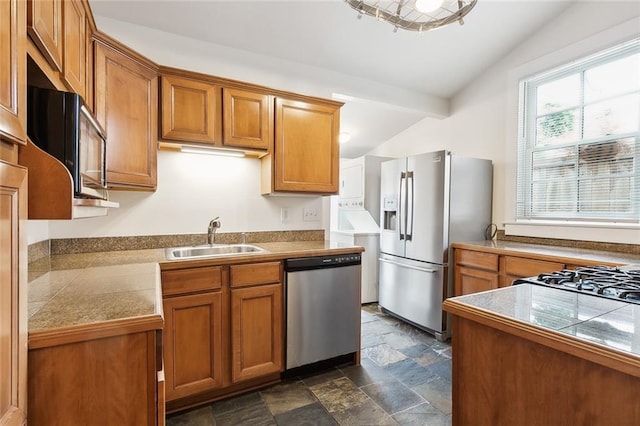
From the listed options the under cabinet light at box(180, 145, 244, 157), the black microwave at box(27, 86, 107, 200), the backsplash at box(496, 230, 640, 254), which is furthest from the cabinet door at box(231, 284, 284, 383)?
the backsplash at box(496, 230, 640, 254)

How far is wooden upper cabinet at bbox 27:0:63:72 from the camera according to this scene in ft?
3.13

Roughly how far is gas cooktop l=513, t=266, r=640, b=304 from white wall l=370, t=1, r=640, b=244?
1384 mm

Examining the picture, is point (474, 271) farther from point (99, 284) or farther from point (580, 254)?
point (99, 284)

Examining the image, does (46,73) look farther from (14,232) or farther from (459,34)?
(459,34)

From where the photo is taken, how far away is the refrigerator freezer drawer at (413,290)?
9.61ft

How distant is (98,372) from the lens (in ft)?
3.08

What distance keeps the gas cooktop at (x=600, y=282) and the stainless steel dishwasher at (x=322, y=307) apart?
121 cm

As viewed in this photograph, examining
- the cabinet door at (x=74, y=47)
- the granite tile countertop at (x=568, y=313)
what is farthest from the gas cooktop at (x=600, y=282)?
the cabinet door at (x=74, y=47)

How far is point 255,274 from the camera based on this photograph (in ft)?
6.69

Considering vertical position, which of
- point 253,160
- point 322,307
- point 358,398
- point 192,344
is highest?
point 253,160

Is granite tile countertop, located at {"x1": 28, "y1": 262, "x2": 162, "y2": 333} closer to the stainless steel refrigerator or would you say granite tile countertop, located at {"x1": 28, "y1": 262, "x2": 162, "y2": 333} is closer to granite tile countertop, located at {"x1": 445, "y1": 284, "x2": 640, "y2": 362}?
granite tile countertop, located at {"x1": 445, "y1": 284, "x2": 640, "y2": 362}

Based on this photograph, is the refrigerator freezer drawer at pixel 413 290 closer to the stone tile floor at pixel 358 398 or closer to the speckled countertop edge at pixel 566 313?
the stone tile floor at pixel 358 398

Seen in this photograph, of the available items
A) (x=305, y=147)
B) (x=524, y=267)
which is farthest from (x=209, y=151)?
(x=524, y=267)

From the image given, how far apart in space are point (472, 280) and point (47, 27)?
3020 millimetres
